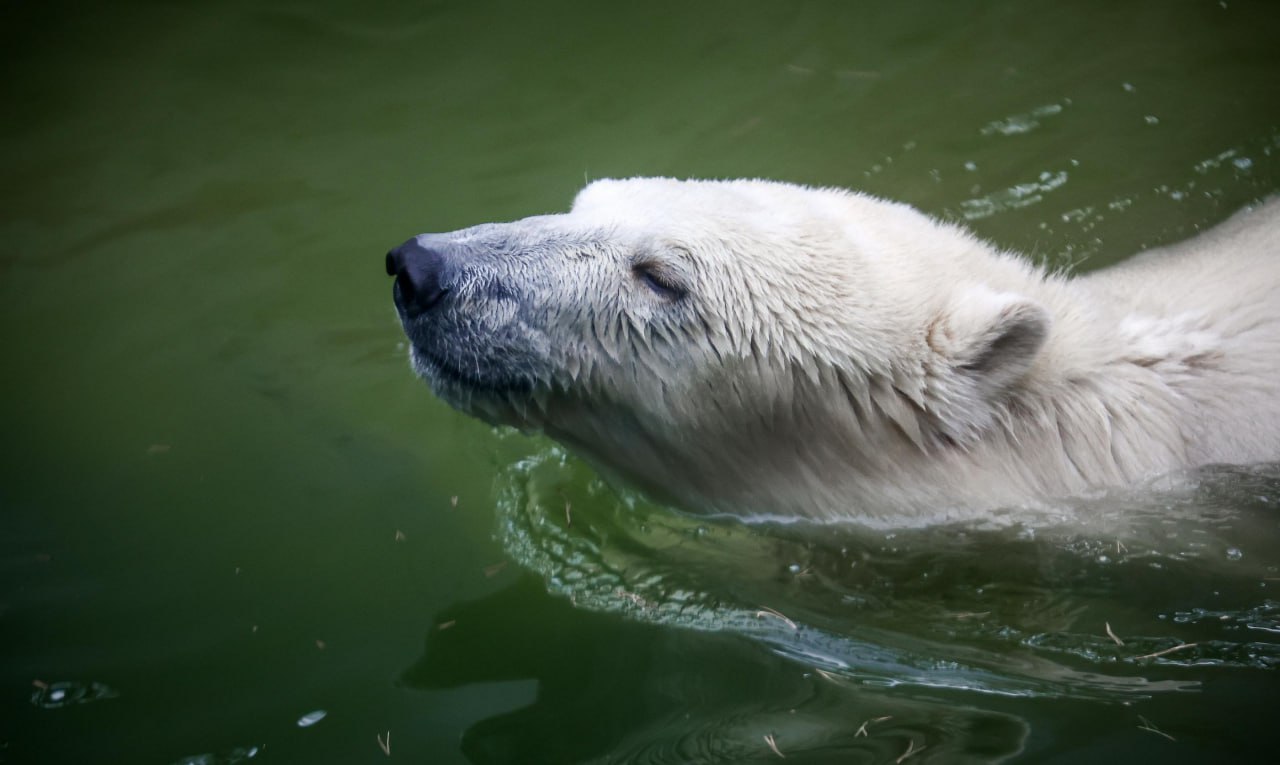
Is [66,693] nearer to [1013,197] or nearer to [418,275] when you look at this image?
[418,275]

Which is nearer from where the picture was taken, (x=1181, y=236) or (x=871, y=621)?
(x=871, y=621)

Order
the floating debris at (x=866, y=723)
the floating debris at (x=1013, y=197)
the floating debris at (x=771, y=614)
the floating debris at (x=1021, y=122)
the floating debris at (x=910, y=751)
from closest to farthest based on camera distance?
the floating debris at (x=910, y=751), the floating debris at (x=866, y=723), the floating debris at (x=771, y=614), the floating debris at (x=1013, y=197), the floating debris at (x=1021, y=122)

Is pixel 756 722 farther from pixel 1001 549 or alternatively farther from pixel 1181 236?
pixel 1181 236

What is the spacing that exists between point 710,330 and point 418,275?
821mm

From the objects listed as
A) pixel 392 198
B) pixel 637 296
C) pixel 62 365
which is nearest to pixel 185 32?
pixel 392 198

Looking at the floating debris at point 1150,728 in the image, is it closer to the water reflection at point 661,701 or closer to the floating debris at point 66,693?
the water reflection at point 661,701

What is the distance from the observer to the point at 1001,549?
133 inches

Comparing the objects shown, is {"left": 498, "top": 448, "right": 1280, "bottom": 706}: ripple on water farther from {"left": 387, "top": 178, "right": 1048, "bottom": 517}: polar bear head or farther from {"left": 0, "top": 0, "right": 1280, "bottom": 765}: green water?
{"left": 387, "top": 178, "right": 1048, "bottom": 517}: polar bear head

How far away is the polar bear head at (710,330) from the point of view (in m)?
2.92

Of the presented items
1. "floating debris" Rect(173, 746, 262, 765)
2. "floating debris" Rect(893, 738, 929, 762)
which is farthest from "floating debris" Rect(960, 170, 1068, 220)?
"floating debris" Rect(173, 746, 262, 765)

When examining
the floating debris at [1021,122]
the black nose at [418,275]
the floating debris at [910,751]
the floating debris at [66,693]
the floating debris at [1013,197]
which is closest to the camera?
the floating debris at [910,751]

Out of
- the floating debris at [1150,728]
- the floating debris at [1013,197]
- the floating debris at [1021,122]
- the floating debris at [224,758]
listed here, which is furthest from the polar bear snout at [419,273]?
the floating debris at [1021,122]

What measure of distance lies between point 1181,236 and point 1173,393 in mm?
2180

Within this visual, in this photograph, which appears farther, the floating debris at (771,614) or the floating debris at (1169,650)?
the floating debris at (771,614)
